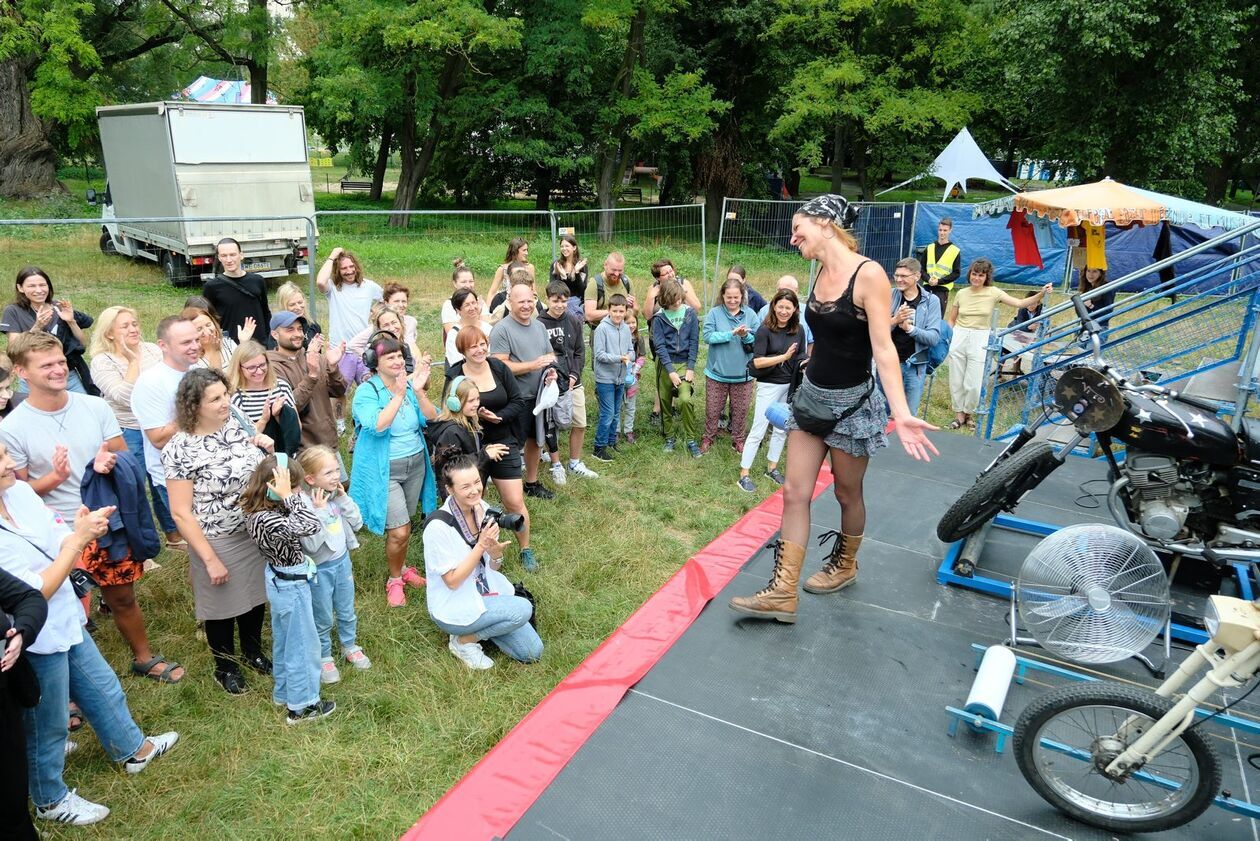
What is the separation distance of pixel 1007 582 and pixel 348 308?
4.61 metres

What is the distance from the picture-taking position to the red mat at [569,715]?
2.60 m

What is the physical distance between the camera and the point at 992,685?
2836 millimetres

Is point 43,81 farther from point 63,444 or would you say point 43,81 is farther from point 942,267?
point 942,267

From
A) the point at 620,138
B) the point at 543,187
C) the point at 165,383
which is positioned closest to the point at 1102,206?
the point at 165,383

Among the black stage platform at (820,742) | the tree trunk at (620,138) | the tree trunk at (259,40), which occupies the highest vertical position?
the tree trunk at (259,40)

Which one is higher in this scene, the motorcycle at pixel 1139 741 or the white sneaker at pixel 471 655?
the motorcycle at pixel 1139 741

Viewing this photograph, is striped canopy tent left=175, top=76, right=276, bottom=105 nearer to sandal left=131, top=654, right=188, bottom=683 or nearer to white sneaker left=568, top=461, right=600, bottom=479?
white sneaker left=568, top=461, right=600, bottom=479

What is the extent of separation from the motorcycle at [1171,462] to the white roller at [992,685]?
0.96 metres

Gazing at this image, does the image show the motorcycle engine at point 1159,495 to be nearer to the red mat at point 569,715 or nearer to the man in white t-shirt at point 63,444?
the red mat at point 569,715

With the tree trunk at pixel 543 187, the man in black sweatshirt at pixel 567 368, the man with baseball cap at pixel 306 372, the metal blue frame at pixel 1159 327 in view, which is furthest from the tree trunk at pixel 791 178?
the man with baseball cap at pixel 306 372

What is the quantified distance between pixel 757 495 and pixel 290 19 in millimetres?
23567

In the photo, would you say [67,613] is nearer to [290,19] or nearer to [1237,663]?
[1237,663]

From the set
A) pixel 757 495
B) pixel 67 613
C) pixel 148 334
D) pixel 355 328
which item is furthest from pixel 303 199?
pixel 67 613

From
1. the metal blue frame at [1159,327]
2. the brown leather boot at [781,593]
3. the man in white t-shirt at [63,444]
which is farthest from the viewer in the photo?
the metal blue frame at [1159,327]
